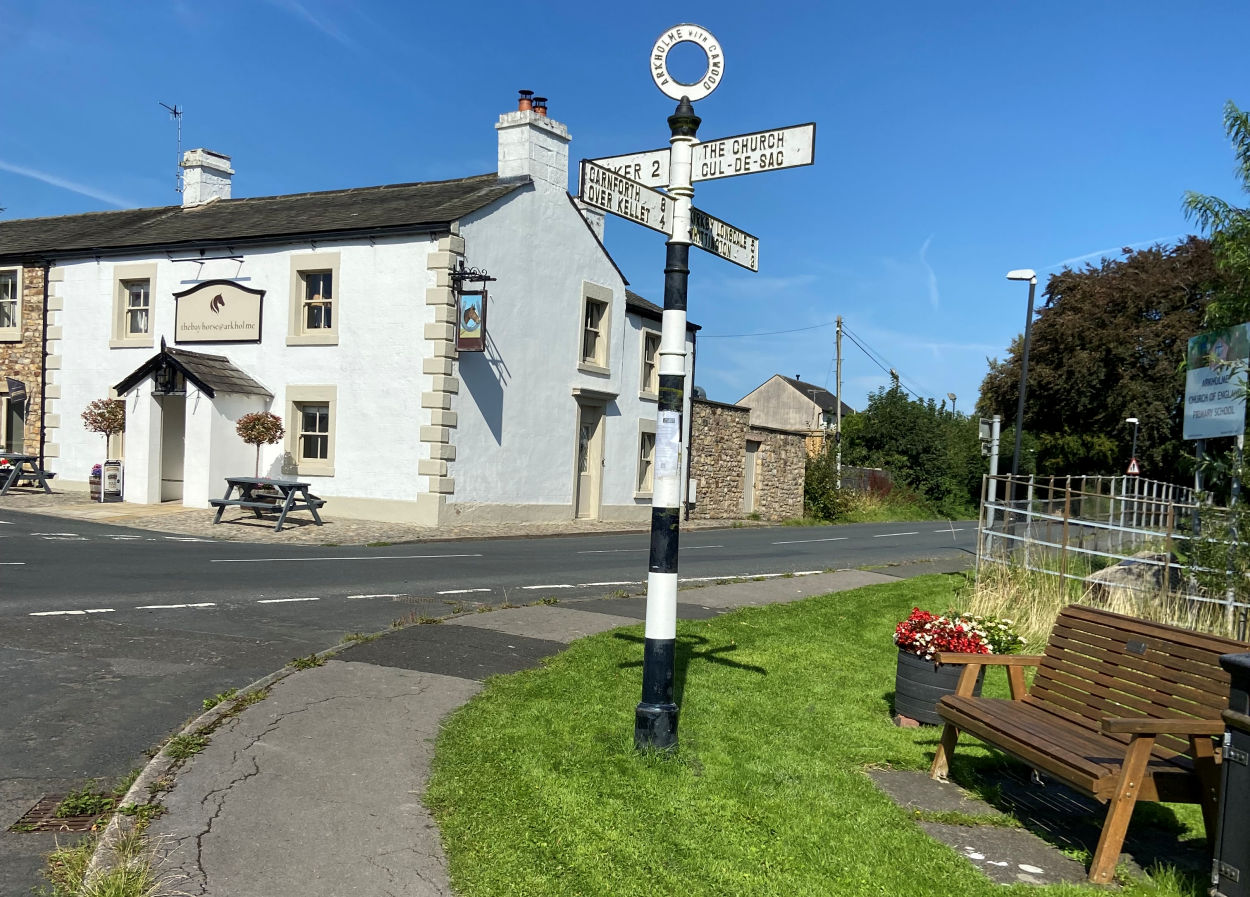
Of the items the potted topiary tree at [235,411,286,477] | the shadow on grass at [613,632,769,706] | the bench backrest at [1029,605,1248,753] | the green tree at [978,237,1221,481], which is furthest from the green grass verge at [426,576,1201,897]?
the green tree at [978,237,1221,481]

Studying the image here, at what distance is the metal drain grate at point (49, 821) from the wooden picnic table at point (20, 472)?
20.9 meters

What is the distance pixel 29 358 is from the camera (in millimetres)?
25672

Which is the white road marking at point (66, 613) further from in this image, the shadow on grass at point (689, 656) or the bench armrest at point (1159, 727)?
the bench armrest at point (1159, 727)

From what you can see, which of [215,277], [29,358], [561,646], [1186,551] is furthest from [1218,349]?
[29,358]

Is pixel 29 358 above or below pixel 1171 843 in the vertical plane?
above

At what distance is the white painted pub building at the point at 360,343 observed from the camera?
21266 millimetres

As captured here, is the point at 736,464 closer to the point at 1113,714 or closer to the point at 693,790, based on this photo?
the point at 1113,714

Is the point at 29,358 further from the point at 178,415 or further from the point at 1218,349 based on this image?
the point at 1218,349

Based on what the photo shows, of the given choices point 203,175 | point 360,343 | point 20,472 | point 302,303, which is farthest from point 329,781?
point 203,175

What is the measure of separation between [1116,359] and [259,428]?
31587 millimetres

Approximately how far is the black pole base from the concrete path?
110 centimetres

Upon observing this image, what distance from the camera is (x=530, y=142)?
23.8 metres

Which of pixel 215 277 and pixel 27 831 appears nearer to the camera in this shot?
pixel 27 831

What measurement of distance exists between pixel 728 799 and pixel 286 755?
2.18 m
